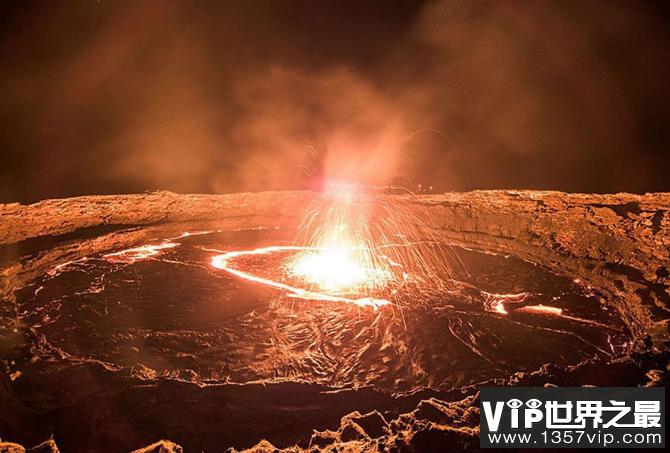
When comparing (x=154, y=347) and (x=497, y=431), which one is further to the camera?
(x=154, y=347)

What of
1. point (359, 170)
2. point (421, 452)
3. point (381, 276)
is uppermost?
point (359, 170)

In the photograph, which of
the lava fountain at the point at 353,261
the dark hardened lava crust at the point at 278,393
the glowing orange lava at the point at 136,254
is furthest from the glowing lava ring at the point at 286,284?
the dark hardened lava crust at the point at 278,393

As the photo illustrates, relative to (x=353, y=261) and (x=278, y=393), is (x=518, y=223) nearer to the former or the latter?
(x=353, y=261)

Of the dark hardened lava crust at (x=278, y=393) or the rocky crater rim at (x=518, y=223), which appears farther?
the rocky crater rim at (x=518, y=223)

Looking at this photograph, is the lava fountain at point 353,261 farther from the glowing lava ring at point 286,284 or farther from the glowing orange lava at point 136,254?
the glowing orange lava at point 136,254

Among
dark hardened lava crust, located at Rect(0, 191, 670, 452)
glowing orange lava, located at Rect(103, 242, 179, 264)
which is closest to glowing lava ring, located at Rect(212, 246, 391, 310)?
glowing orange lava, located at Rect(103, 242, 179, 264)

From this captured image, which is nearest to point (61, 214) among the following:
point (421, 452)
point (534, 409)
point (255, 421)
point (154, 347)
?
point (154, 347)

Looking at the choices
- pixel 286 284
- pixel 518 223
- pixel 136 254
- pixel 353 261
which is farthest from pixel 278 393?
pixel 518 223

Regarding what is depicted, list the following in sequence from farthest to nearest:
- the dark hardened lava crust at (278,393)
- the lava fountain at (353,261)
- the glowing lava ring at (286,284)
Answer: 1. the lava fountain at (353,261)
2. the glowing lava ring at (286,284)
3. the dark hardened lava crust at (278,393)

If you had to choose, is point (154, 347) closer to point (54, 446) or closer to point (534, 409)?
point (54, 446)
